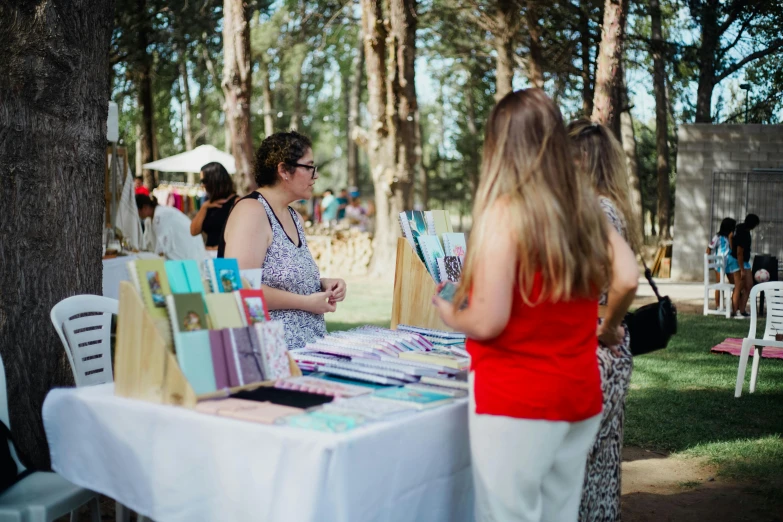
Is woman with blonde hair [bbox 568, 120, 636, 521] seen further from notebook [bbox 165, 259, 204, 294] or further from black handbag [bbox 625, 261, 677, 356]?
notebook [bbox 165, 259, 204, 294]

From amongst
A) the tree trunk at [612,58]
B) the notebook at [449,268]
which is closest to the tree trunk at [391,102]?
the tree trunk at [612,58]

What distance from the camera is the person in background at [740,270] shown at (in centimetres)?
1269

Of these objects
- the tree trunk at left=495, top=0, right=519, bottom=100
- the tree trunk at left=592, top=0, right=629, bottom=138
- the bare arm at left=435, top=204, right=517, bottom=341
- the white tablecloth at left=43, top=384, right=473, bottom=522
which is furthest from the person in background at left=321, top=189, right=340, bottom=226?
the bare arm at left=435, top=204, right=517, bottom=341

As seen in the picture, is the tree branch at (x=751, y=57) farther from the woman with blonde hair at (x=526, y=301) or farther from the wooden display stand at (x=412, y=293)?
the woman with blonde hair at (x=526, y=301)

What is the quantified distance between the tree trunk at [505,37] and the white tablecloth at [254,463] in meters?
16.7

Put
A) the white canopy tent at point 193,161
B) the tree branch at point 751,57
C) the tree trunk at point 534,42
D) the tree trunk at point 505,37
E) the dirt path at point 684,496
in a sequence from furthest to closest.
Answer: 1. the white canopy tent at point 193,161
2. the tree branch at point 751,57
3. the tree trunk at point 505,37
4. the tree trunk at point 534,42
5. the dirt path at point 684,496

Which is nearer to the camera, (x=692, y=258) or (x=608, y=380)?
(x=608, y=380)

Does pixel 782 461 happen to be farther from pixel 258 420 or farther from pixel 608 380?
pixel 258 420

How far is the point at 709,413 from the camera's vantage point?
673 centimetres

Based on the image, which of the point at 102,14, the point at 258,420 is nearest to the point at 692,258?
the point at 102,14

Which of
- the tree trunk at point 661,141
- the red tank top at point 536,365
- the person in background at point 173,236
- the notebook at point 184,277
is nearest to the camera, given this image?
the red tank top at point 536,365

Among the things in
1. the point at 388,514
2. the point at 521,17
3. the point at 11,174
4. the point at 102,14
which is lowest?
the point at 388,514

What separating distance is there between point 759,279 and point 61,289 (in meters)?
10.4

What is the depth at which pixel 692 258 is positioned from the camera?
60.9ft
